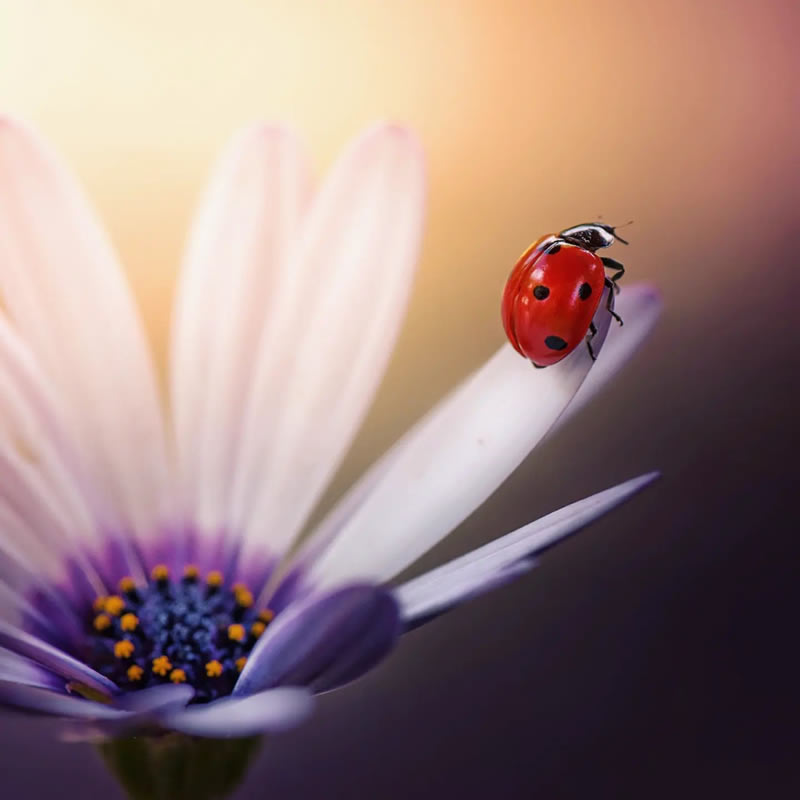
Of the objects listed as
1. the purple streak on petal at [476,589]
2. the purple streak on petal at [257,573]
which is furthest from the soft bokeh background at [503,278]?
the purple streak on petal at [476,589]

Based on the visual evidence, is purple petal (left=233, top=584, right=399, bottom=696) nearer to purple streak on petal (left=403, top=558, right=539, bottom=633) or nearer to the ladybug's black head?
purple streak on petal (left=403, top=558, right=539, bottom=633)

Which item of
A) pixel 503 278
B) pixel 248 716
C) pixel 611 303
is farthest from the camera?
pixel 503 278

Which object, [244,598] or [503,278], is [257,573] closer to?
[244,598]

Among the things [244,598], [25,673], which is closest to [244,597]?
[244,598]

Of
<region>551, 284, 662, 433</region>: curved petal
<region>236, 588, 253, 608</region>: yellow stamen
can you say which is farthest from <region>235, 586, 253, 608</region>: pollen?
<region>551, 284, 662, 433</region>: curved petal

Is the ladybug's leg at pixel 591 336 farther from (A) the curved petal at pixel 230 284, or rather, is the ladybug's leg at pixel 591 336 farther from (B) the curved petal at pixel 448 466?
(A) the curved petal at pixel 230 284
